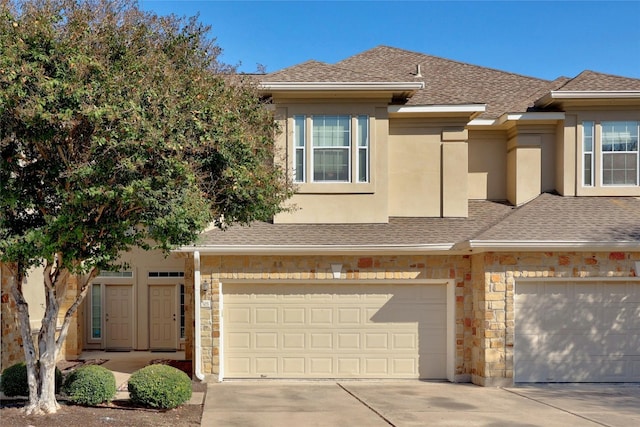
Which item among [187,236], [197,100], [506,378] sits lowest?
[506,378]

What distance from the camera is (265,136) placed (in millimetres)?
10656

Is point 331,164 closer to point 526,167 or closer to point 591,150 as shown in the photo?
point 526,167

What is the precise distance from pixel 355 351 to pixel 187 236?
5745mm

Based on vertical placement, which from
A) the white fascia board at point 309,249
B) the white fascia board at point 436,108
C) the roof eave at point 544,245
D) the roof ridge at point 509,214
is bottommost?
the white fascia board at point 309,249

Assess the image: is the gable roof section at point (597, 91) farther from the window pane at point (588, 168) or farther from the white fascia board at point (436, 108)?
the white fascia board at point (436, 108)

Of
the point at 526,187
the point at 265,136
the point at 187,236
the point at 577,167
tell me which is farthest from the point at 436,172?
the point at 187,236

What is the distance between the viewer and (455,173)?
1498 cm

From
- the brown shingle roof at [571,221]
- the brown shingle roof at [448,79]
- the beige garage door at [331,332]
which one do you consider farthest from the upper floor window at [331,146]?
the brown shingle roof at [571,221]

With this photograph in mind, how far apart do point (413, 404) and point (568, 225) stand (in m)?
4.96

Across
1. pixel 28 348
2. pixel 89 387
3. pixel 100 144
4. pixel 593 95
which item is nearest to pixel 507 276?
pixel 593 95

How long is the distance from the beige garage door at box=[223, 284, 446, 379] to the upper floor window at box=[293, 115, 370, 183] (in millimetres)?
2468

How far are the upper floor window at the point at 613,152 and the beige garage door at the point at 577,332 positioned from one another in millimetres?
3047

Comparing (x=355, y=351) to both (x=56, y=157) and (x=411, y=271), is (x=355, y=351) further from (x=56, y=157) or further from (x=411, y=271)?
(x=56, y=157)

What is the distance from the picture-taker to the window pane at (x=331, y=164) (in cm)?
1446
